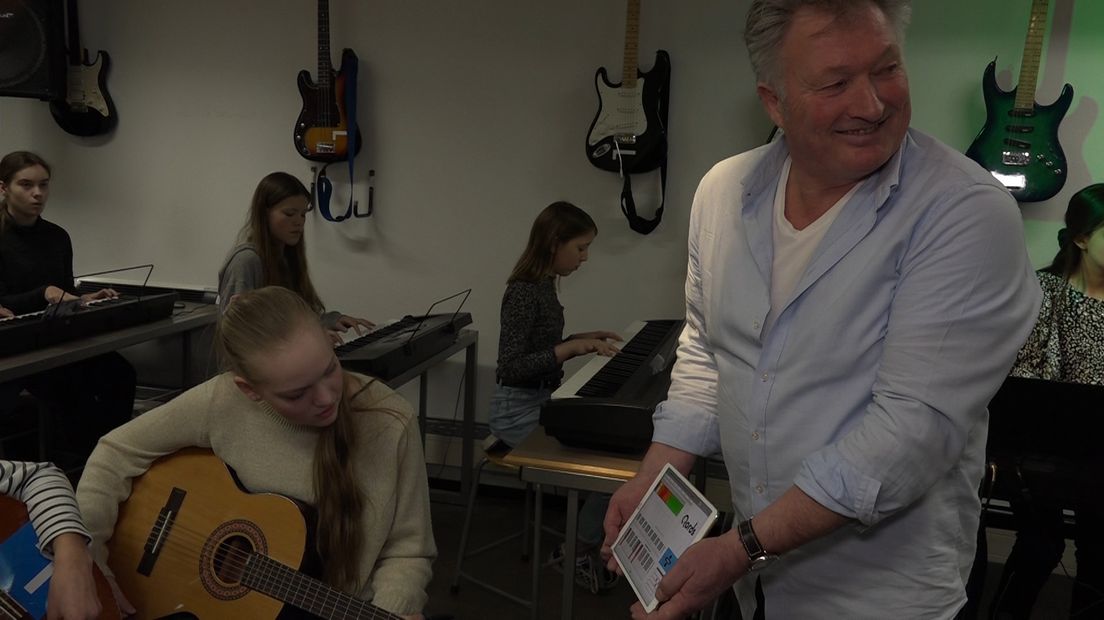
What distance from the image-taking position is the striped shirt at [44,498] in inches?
66.9

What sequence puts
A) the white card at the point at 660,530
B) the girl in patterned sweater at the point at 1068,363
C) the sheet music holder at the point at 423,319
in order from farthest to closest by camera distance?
the sheet music holder at the point at 423,319 < the girl in patterned sweater at the point at 1068,363 < the white card at the point at 660,530

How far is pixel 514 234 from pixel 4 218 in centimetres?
248

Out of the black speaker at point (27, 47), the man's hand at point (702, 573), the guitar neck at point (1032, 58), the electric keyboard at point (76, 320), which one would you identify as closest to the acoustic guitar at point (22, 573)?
the man's hand at point (702, 573)

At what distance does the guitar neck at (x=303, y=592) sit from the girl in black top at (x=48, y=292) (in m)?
2.69

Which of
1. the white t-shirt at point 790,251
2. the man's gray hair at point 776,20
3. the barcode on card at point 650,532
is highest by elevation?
the man's gray hair at point 776,20

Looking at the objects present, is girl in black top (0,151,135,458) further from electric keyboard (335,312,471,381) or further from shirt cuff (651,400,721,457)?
shirt cuff (651,400,721,457)

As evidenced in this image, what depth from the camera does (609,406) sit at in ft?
7.60

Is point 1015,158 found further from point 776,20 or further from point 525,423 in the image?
point 776,20

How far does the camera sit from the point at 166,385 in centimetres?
506

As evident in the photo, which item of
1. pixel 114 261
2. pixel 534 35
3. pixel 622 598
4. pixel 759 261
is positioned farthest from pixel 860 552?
pixel 114 261

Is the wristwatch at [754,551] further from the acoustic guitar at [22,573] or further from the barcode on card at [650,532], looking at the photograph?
the acoustic guitar at [22,573]

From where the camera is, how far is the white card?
1.23m

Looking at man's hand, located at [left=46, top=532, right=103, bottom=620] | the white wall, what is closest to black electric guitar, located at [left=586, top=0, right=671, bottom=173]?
the white wall

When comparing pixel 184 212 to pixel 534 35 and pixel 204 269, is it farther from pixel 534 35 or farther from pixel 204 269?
pixel 534 35
